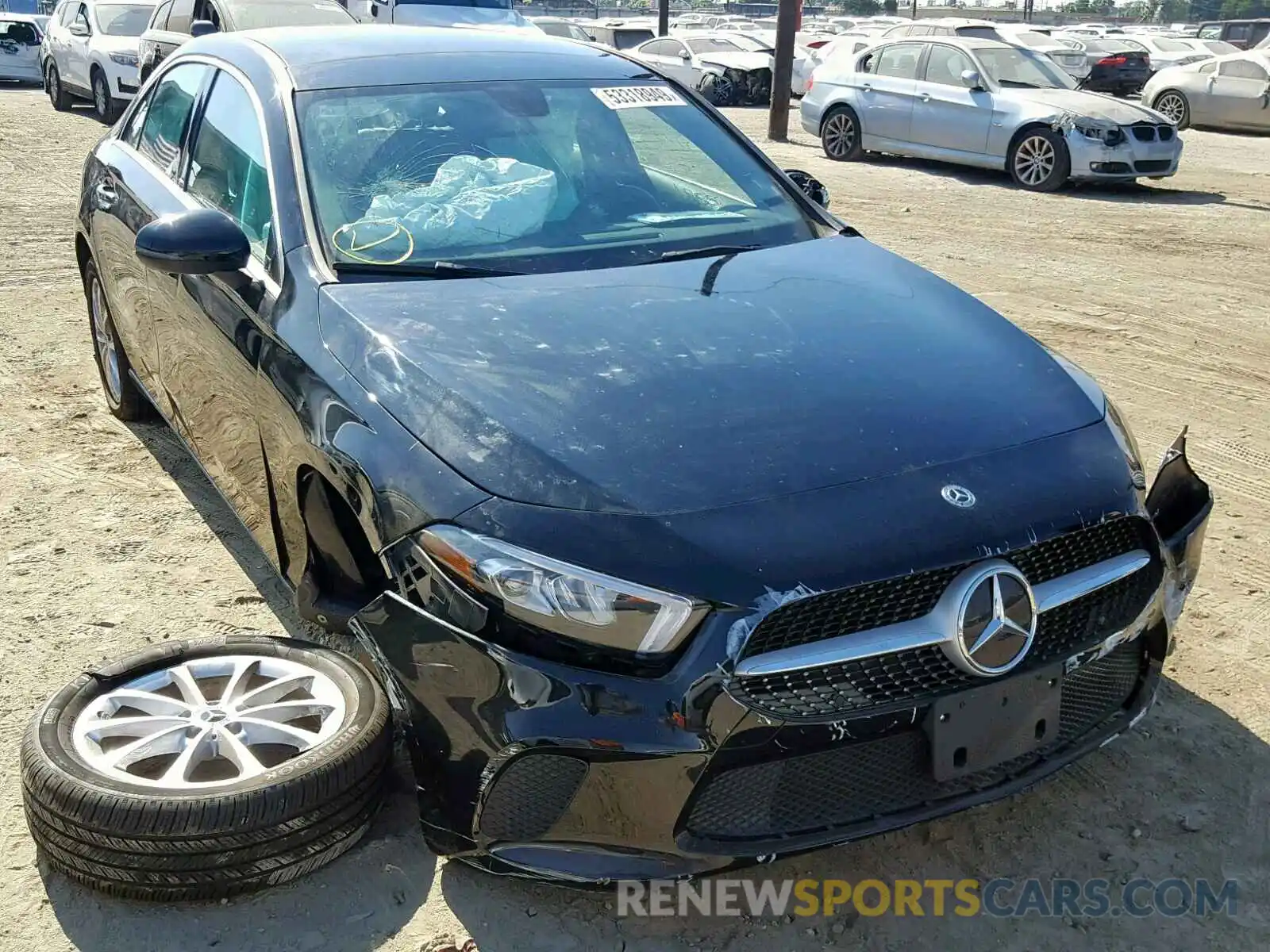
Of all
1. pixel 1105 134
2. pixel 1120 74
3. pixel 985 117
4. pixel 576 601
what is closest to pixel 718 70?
pixel 1120 74

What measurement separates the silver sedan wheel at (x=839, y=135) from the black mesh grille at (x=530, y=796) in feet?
42.4

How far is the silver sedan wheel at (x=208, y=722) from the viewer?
8.48ft

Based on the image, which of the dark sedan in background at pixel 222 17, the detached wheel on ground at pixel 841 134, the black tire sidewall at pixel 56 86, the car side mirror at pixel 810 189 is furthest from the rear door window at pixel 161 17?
the car side mirror at pixel 810 189

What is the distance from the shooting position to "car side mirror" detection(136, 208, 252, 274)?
316cm

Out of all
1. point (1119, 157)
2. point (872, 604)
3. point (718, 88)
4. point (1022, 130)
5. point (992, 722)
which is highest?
point (872, 604)

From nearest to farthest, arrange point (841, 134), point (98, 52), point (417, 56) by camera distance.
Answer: point (417, 56) → point (841, 134) → point (98, 52)

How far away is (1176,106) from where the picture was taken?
18078 millimetres

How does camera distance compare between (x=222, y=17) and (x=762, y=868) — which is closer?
(x=762, y=868)

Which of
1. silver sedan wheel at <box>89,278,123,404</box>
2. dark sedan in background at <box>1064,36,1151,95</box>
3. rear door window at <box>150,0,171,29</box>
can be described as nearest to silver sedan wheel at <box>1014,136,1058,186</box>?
rear door window at <box>150,0,171,29</box>

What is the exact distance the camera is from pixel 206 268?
126 inches

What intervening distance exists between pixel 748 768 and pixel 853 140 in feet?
42.2

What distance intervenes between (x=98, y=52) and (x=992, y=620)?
16041 mm

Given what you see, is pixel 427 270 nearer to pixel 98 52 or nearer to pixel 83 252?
pixel 83 252

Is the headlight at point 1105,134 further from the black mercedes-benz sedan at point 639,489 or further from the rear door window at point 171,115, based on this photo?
the rear door window at point 171,115
